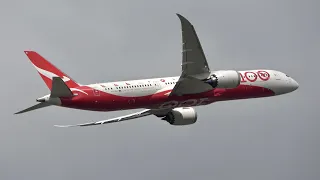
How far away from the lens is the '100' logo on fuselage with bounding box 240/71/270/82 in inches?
3886

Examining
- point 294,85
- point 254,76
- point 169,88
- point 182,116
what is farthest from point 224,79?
point 294,85

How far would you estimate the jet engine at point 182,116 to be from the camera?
103m

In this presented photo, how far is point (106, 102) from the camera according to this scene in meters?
91.3

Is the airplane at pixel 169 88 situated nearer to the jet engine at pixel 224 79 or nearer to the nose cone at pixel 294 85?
the jet engine at pixel 224 79

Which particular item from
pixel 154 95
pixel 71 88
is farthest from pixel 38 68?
pixel 154 95

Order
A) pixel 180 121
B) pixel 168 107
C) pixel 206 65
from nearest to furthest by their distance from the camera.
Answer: pixel 206 65 → pixel 168 107 → pixel 180 121

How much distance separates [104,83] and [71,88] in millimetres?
3482

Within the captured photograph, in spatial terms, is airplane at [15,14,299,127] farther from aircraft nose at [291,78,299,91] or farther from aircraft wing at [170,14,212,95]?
aircraft nose at [291,78,299,91]

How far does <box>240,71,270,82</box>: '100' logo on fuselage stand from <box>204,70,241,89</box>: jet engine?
18.9ft

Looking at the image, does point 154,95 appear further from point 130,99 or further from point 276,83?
point 276,83

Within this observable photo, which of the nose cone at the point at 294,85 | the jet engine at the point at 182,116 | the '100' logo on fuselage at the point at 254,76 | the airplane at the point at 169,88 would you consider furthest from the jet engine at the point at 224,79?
the nose cone at the point at 294,85

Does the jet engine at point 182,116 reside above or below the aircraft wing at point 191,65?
below

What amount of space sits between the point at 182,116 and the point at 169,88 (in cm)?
895

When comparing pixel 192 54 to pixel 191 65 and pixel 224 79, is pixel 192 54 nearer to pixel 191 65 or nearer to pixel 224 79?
pixel 191 65
